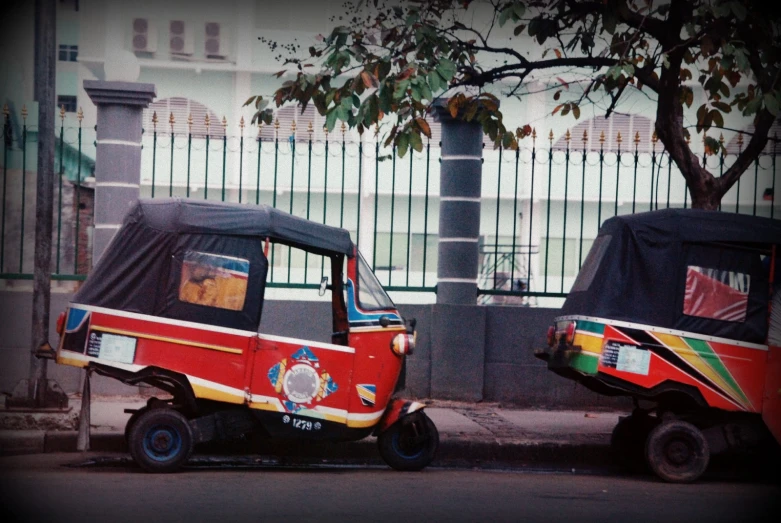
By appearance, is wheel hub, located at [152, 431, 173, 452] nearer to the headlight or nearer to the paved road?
the paved road

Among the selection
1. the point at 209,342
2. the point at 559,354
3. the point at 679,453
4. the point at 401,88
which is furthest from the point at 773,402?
the point at 209,342

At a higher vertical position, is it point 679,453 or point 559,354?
point 559,354

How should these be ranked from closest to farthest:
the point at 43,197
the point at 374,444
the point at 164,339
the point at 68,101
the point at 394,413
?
1. the point at 164,339
2. the point at 394,413
3. the point at 374,444
4. the point at 43,197
5. the point at 68,101

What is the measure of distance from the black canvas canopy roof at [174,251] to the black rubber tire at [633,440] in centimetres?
355

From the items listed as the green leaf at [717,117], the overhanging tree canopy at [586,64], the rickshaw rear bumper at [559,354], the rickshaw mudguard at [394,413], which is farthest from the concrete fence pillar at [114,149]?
the green leaf at [717,117]

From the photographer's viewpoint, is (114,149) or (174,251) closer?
(174,251)

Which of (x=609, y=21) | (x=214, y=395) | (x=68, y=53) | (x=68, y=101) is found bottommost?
(x=214, y=395)

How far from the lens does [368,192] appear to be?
2684 cm

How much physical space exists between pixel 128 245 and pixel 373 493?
274cm

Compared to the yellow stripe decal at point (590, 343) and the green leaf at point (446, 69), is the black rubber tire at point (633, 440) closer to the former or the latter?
the yellow stripe decal at point (590, 343)

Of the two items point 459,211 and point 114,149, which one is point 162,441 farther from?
point 459,211

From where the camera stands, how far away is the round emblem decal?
26.8 feet

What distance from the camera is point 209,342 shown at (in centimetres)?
802

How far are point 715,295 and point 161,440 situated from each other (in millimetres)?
4751
